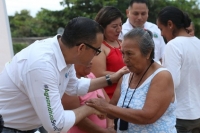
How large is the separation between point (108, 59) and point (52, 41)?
1398 millimetres

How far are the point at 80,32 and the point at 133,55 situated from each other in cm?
49

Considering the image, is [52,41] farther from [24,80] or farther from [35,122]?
[35,122]

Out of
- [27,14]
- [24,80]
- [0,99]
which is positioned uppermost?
[24,80]

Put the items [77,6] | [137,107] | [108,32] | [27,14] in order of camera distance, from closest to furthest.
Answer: [137,107], [108,32], [77,6], [27,14]

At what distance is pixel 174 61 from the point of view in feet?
11.2

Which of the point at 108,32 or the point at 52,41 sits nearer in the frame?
the point at 52,41

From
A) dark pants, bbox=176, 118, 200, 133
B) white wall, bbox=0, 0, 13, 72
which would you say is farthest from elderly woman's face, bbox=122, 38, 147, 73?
white wall, bbox=0, 0, 13, 72

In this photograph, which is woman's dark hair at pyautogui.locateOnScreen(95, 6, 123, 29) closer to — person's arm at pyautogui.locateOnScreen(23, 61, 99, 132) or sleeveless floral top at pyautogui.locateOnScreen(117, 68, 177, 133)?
sleeveless floral top at pyautogui.locateOnScreen(117, 68, 177, 133)

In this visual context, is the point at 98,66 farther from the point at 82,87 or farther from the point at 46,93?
the point at 46,93

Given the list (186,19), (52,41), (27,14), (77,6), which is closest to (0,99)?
(52,41)

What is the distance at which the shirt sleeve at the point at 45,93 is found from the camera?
2.16 meters

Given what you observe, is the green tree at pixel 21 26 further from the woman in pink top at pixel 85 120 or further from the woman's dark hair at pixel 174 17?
the woman in pink top at pixel 85 120

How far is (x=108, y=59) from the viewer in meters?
3.73

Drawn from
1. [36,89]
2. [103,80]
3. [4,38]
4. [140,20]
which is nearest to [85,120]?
[103,80]
